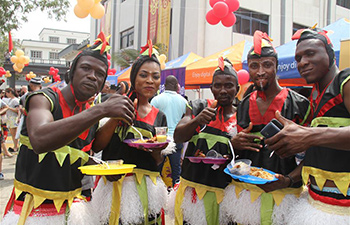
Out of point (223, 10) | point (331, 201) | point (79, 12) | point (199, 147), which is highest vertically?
point (223, 10)

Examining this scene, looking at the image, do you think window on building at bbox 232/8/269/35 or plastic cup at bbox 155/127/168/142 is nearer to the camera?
plastic cup at bbox 155/127/168/142

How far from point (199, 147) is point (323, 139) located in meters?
1.25

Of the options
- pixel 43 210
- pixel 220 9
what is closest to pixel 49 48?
pixel 220 9

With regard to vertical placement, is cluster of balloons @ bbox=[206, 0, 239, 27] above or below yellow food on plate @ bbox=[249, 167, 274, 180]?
above

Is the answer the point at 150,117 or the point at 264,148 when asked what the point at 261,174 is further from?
the point at 150,117

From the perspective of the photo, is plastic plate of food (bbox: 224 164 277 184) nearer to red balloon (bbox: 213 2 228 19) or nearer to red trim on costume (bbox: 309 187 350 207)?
red trim on costume (bbox: 309 187 350 207)

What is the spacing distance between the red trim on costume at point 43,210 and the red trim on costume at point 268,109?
1.60 metres

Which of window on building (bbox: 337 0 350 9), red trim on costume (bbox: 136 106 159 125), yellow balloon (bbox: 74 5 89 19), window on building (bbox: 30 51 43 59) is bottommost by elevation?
red trim on costume (bbox: 136 106 159 125)

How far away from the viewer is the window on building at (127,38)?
2450 centimetres

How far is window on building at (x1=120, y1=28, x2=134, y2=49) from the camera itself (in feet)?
80.4

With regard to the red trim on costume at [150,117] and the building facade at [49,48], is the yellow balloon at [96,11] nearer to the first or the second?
the red trim on costume at [150,117]

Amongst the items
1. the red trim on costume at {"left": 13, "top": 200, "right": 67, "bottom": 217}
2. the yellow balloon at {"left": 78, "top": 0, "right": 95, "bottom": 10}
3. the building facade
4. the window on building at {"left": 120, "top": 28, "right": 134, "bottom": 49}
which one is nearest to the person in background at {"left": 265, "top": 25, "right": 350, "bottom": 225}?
the red trim on costume at {"left": 13, "top": 200, "right": 67, "bottom": 217}

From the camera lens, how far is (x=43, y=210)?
1885 mm

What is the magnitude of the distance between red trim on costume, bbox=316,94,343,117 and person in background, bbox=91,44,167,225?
1.25 m
